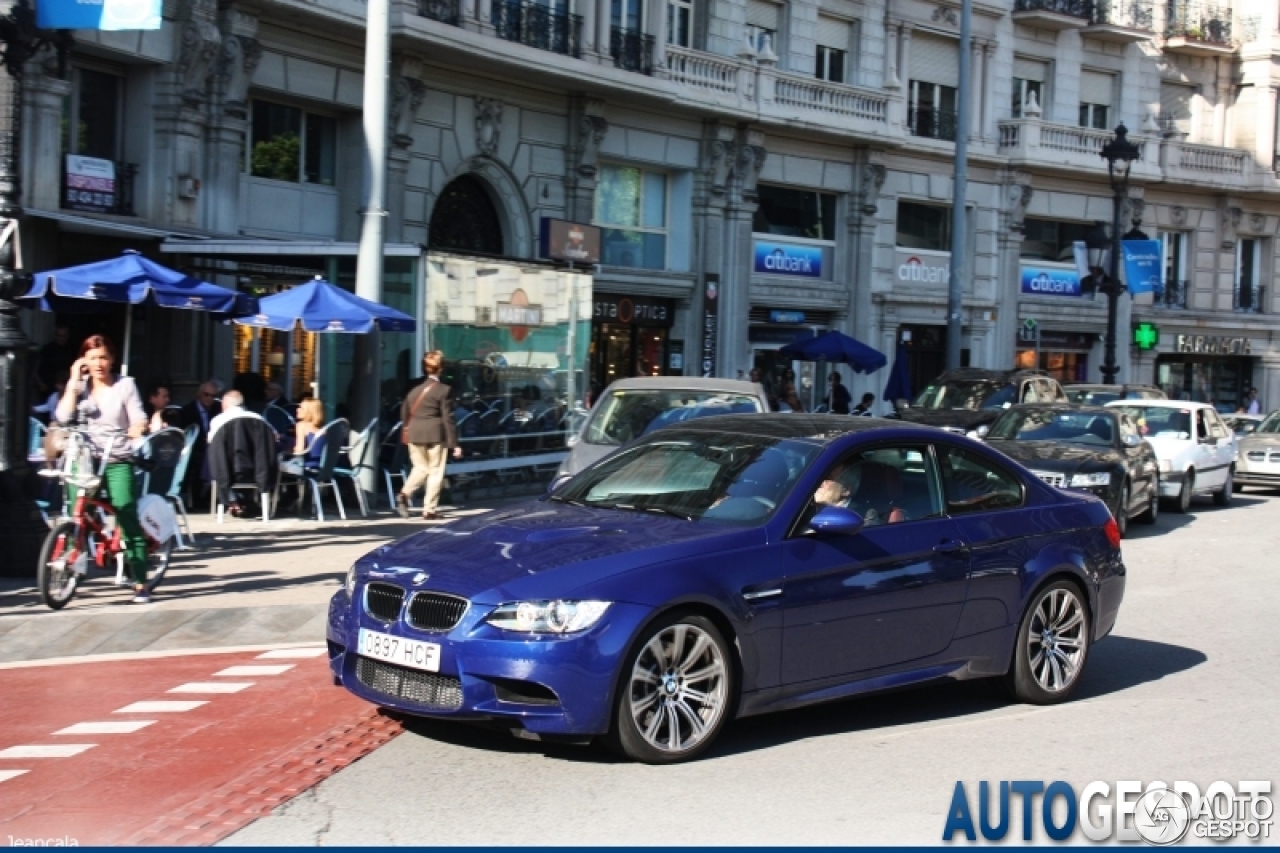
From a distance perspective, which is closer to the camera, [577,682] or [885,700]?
[577,682]

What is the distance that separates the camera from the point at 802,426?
8.29 metres

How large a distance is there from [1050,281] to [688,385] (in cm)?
2677

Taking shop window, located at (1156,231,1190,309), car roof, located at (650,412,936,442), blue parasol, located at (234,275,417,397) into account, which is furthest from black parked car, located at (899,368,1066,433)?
shop window, located at (1156,231,1190,309)

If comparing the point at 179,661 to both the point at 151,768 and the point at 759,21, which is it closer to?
the point at 151,768

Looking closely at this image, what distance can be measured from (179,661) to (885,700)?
422cm

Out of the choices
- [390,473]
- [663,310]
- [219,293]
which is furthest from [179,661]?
[663,310]

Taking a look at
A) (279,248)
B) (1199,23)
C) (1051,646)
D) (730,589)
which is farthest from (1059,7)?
(730,589)

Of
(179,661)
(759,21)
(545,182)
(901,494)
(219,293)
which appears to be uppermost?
(759,21)

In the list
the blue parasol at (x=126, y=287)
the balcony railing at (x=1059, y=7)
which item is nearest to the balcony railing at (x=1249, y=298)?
the balcony railing at (x=1059, y=7)

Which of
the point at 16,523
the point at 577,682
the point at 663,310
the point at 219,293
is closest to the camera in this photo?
the point at 577,682

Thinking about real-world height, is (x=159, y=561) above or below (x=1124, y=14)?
below

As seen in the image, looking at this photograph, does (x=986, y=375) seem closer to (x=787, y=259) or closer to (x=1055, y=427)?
(x=1055, y=427)

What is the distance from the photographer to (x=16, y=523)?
11.8 meters

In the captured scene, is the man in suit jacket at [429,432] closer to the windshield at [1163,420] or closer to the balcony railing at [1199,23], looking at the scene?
the windshield at [1163,420]
